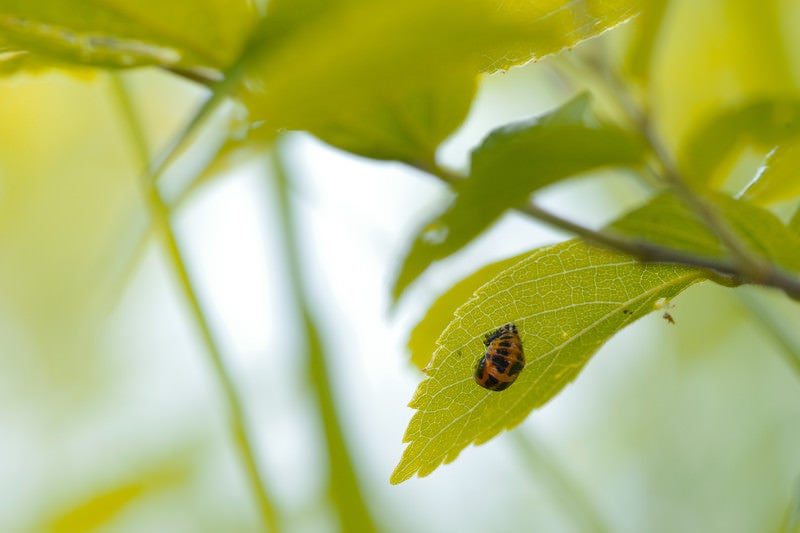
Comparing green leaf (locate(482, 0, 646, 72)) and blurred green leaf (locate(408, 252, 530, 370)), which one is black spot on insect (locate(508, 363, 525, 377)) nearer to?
blurred green leaf (locate(408, 252, 530, 370))

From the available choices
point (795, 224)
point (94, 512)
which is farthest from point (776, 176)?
point (94, 512)

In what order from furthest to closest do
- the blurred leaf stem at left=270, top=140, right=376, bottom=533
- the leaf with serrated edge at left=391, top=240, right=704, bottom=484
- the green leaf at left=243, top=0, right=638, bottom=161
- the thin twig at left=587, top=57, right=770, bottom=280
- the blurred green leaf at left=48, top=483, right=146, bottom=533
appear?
1. the blurred green leaf at left=48, top=483, right=146, bottom=533
2. the blurred leaf stem at left=270, top=140, right=376, bottom=533
3. the leaf with serrated edge at left=391, top=240, right=704, bottom=484
4. the thin twig at left=587, top=57, right=770, bottom=280
5. the green leaf at left=243, top=0, right=638, bottom=161

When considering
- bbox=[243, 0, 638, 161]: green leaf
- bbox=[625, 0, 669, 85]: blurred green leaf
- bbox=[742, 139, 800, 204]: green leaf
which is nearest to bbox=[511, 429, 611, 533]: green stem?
bbox=[742, 139, 800, 204]: green leaf

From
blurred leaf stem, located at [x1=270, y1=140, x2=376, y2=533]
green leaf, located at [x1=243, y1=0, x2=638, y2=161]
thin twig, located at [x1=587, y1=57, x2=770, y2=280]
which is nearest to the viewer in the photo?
green leaf, located at [x1=243, y1=0, x2=638, y2=161]

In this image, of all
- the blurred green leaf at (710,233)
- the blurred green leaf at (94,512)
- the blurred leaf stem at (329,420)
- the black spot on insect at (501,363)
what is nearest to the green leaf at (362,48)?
the blurred green leaf at (710,233)

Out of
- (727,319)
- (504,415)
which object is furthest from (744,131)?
(727,319)

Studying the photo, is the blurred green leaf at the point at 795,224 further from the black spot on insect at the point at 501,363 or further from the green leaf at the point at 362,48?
the green leaf at the point at 362,48
